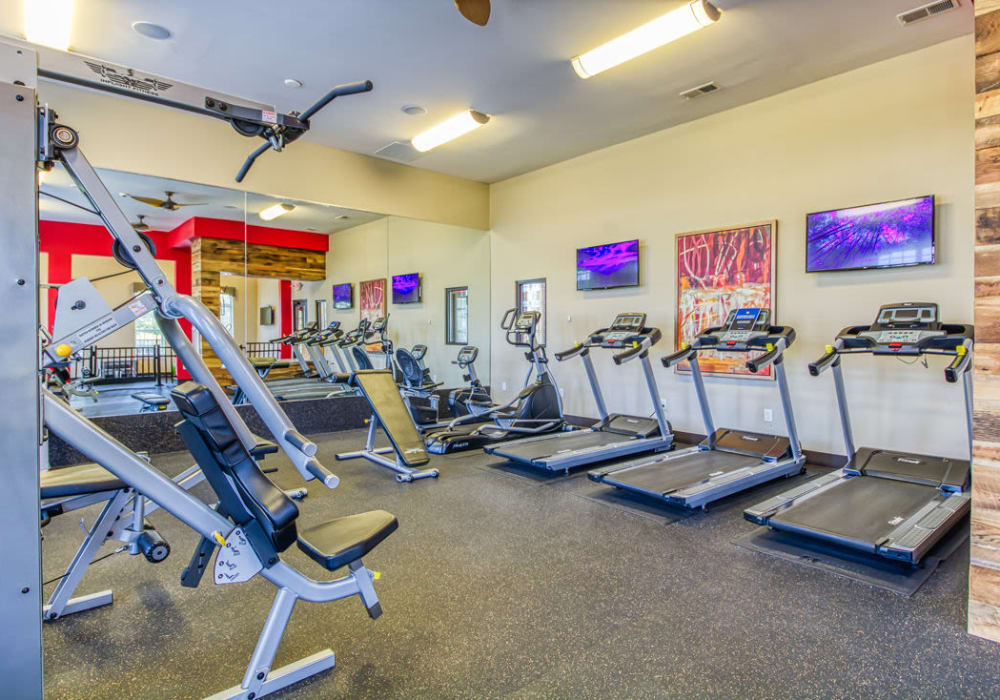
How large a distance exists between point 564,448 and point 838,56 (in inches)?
155

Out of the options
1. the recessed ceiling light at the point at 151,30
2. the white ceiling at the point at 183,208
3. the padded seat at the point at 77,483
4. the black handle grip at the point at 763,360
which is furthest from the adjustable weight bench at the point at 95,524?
the black handle grip at the point at 763,360

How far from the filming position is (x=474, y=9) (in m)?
2.74

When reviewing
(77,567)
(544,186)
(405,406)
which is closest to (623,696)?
(77,567)

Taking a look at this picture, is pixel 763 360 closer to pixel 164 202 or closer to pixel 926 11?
pixel 926 11

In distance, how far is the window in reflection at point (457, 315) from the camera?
7.75 m

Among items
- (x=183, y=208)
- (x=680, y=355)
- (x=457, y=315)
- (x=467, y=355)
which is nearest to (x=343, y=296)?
(x=457, y=315)

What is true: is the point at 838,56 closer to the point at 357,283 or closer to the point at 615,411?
the point at 615,411

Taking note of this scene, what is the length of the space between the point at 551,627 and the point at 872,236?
412cm

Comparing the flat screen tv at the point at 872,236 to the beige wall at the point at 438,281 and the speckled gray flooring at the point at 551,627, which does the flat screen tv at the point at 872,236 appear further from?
the beige wall at the point at 438,281

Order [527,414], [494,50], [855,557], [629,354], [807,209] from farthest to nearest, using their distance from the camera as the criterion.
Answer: [527,414]
[629,354]
[807,209]
[494,50]
[855,557]

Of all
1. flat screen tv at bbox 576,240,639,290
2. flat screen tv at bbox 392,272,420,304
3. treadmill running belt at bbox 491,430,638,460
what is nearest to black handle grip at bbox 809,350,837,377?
treadmill running belt at bbox 491,430,638,460

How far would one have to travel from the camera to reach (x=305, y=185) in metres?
6.14

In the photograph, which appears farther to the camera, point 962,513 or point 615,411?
point 615,411

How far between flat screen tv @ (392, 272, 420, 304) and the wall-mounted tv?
56cm
